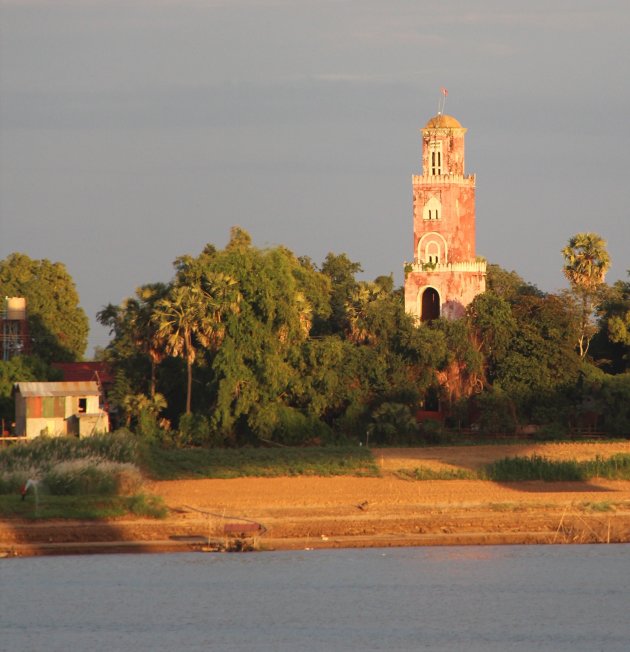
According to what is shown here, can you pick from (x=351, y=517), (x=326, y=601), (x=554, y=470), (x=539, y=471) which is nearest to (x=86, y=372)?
(x=539, y=471)

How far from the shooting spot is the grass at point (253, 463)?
178 ft

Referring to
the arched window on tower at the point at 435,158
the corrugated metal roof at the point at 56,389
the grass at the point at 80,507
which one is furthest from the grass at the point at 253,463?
the arched window on tower at the point at 435,158

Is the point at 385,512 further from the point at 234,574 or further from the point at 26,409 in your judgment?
the point at 26,409

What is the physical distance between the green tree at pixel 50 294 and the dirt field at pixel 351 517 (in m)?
39.7

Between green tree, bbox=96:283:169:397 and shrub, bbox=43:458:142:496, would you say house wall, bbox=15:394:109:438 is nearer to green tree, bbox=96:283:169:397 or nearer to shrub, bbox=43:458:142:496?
green tree, bbox=96:283:169:397

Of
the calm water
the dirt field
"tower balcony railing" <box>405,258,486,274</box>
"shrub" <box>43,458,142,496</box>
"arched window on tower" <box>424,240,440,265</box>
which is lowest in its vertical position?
the calm water

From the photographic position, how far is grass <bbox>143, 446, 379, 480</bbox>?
54.1m

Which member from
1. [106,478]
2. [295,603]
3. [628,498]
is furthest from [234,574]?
[628,498]

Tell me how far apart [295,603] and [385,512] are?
24.8 ft

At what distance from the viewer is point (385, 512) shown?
44.6 m

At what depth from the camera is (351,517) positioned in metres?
43.9

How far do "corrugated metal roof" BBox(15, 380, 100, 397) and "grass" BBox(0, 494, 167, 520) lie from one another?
57.9 ft

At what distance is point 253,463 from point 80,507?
12.4 meters

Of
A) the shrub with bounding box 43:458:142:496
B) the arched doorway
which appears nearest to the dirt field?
the shrub with bounding box 43:458:142:496
